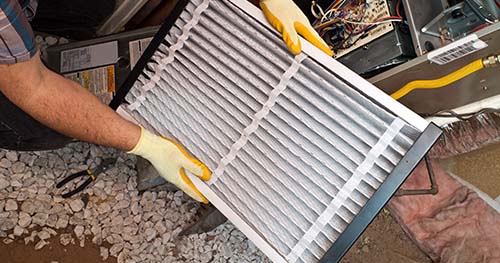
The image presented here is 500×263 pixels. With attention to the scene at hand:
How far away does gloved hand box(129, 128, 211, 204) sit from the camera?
1.06 metres

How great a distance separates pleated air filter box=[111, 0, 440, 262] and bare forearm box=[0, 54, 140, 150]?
64 mm

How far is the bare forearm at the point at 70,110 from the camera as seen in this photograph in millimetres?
1053

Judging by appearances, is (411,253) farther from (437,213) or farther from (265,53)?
(265,53)

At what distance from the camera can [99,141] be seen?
1.16 m

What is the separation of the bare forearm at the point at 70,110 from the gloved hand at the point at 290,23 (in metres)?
0.37

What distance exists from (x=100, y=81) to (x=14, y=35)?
69cm

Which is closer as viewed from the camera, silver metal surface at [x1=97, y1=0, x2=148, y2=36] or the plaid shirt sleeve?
the plaid shirt sleeve

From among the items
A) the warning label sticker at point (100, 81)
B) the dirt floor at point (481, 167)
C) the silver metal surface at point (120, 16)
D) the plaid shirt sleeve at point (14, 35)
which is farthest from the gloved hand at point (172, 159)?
the dirt floor at point (481, 167)

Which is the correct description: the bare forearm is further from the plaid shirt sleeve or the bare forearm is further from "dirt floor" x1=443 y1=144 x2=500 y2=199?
"dirt floor" x1=443 y1=144 x2=500 y2=199

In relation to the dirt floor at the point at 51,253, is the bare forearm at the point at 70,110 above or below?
above

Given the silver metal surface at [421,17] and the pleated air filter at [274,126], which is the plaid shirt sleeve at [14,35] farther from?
the silver metal surface at [421,17]

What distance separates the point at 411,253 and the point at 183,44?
3.50 feet

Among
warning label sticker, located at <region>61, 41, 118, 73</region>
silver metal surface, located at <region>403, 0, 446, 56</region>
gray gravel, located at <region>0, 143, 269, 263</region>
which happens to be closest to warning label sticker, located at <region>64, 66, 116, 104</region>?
warning label sticker, located at <region>61, 41, 118, 73</region>

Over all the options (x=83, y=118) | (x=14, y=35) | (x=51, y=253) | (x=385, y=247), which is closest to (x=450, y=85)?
(x=385, y=247)
